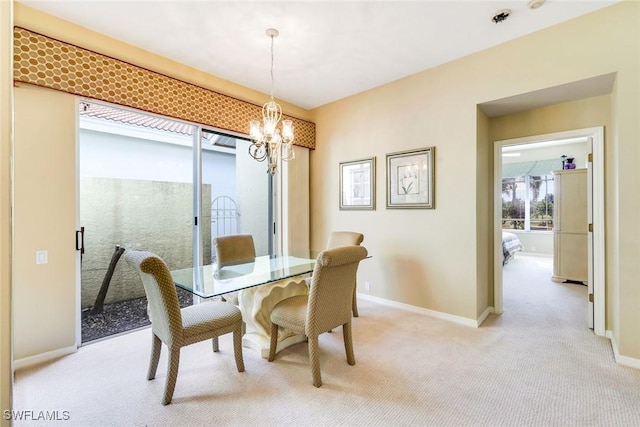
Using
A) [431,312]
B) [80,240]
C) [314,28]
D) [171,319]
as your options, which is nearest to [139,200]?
[80,240]

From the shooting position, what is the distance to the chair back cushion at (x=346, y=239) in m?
3.28

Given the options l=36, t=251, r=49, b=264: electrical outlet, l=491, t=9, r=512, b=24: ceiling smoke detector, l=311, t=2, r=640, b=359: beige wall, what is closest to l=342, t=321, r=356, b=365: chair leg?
l=311, t=2, r=640, b=359: beige wall

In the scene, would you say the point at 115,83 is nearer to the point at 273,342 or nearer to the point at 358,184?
the point at 273,342

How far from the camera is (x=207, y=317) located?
6.62 feet

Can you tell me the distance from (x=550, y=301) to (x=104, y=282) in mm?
5571

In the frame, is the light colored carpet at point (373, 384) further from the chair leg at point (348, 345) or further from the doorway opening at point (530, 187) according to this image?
the doorway opening at point (530, 187)

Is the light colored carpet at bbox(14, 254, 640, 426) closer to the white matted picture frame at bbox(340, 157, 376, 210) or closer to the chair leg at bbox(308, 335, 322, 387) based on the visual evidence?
the chair leg at bbox(308, 335, 322, 387)

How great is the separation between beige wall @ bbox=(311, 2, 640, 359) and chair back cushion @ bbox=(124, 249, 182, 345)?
8.73 feet

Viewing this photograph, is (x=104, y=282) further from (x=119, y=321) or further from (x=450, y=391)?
(x=450, y=391)

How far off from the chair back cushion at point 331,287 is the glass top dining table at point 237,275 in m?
0.43

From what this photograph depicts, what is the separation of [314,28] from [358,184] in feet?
6.76

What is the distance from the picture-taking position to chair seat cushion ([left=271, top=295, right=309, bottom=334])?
2121 mm

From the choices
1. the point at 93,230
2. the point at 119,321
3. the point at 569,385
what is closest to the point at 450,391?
the point at 569,385

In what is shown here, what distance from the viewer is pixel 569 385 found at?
199cm
